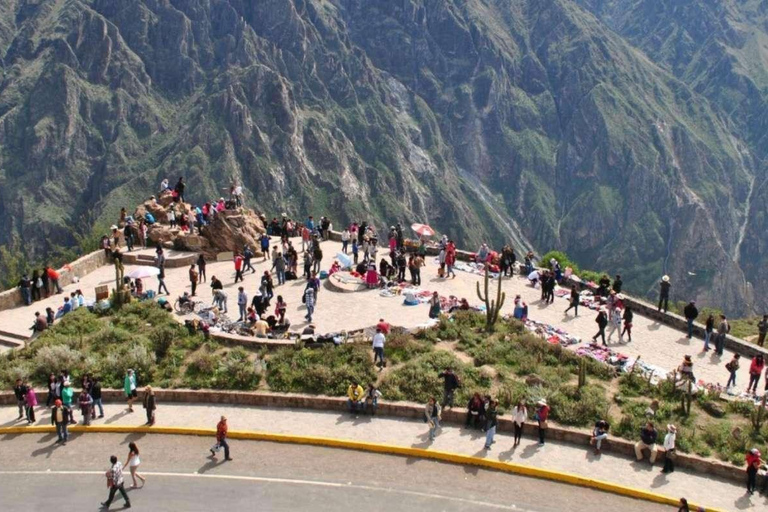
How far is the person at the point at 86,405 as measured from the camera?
69.8 ft

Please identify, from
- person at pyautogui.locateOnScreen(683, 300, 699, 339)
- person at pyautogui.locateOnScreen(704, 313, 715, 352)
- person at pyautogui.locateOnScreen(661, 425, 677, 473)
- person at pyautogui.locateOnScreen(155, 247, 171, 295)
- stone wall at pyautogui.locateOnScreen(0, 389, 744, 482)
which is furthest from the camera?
person at pyautogui.locateOnScreen(155, 247, 171, 295)

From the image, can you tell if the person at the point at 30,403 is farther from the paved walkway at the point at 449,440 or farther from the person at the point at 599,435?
the person at the point at 599,435

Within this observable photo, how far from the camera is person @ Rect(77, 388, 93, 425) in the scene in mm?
21266

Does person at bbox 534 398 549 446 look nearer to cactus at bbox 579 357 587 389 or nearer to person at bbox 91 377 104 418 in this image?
cactus at bbox 579 357 587 389

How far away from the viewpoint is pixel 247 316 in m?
27.5

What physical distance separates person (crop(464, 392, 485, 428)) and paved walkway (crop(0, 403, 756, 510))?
1.15ft


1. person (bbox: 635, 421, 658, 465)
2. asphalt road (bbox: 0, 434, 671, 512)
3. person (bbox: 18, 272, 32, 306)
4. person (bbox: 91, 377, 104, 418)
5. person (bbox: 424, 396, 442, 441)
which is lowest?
asphalt road (bbox: 0, 434, 671, 512)

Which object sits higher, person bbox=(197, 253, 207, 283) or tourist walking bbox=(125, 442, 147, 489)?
person bbox=(197, 253, 207, 283)

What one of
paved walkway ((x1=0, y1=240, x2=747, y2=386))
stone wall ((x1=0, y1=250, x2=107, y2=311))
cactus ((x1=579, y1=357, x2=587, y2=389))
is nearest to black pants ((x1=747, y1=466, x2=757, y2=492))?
cactus ((x1=579, y1=357, x2=587, y2=389))

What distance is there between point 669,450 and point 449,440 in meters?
5.23

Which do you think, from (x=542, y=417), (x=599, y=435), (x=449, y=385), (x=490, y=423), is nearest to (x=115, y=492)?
(x=449, y=385)

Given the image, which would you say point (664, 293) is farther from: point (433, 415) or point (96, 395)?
point (96, 395)

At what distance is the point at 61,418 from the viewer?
A: 20500 mm

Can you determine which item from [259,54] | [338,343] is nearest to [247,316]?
[338,343]
